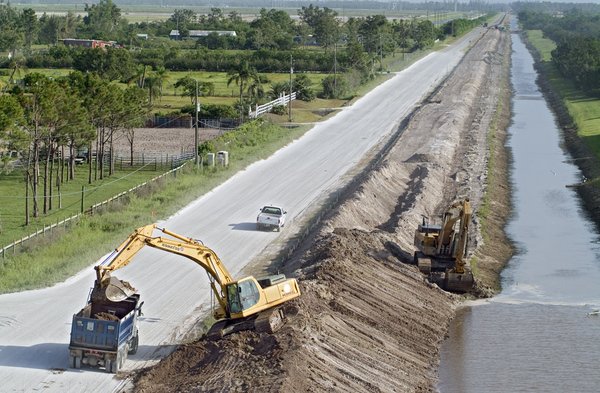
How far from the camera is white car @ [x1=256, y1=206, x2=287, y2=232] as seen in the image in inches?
2018

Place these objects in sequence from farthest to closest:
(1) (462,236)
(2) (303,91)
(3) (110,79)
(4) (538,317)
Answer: (2) (303,91) < (3) (110,79) < (1) (462,236) < (4) (538,317)

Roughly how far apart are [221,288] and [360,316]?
6332 millimetres

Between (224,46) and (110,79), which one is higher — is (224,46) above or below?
above

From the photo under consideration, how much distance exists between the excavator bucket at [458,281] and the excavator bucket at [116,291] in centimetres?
1444

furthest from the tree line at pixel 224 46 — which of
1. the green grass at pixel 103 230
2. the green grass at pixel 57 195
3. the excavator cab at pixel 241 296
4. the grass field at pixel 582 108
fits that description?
the excavator cab at pixel 241 296

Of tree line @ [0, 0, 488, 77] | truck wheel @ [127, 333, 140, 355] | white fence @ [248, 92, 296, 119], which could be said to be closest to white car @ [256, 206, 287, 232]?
truck wheel @ [127, 333, 140, 355]

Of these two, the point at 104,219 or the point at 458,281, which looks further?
the point at 104,219

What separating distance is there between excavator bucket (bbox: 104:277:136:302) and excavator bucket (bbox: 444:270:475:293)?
47.4 ft

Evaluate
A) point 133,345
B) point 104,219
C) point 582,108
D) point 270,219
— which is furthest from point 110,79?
point 133,345

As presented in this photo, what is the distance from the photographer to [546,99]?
12888 centimetres

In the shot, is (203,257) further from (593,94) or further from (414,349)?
(593,94)

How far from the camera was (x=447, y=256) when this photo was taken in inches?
1752

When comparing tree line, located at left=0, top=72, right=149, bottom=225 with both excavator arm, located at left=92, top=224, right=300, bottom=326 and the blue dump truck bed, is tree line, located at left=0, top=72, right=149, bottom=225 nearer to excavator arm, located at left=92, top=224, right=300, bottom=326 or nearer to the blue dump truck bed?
excavator arm, located at left=92, top=224, right=300, bottom=326

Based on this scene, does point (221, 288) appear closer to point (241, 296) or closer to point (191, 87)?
point (241, 296)
